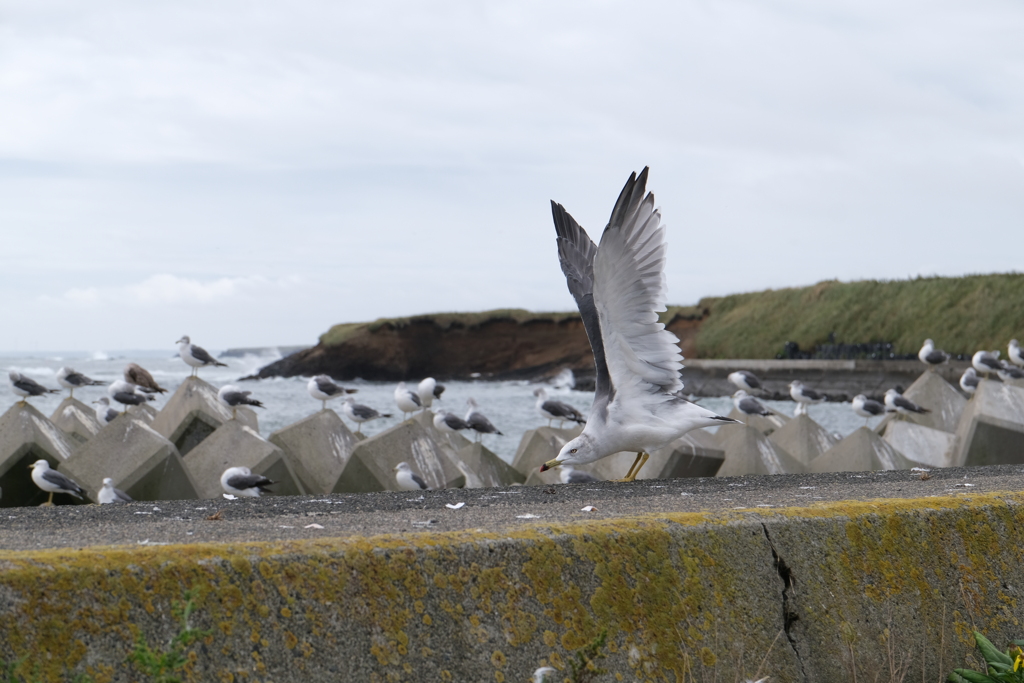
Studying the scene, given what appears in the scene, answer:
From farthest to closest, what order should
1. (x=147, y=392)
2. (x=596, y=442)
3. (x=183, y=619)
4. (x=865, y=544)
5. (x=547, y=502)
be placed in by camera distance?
1. (x=147, y=392)
2. (x=596, y=442)
3. (x=547, y=502)
4. (x=865, y=544)
5. (x=183, y=619)

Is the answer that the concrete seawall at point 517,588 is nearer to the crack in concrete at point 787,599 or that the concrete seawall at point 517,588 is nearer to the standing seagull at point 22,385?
the crack in concrete at point 787,599

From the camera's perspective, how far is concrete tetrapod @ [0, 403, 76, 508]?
7.48 meters

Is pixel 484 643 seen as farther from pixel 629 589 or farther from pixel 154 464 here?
pixel 154 464

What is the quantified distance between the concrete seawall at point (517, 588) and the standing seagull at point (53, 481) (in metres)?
3.75

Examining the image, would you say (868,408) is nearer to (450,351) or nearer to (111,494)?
(111,494)

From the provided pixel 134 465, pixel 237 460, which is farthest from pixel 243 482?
pixel 134 465

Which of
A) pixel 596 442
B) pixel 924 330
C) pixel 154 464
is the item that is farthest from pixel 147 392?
pixel 924 330

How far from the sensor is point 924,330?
125 feet

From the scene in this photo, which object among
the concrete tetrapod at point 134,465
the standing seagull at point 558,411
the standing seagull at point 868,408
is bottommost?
the standing seagull at point 868,408

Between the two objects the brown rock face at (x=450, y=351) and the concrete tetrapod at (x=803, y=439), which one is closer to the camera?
the concrete tetrapod at (x=803, y=439)

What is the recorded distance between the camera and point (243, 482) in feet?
22.0

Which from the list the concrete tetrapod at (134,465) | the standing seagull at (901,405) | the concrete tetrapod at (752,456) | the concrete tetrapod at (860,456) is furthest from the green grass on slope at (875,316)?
the concrete tetrapod at (134,465)

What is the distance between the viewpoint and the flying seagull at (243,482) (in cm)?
666

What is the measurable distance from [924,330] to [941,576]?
126 ft
